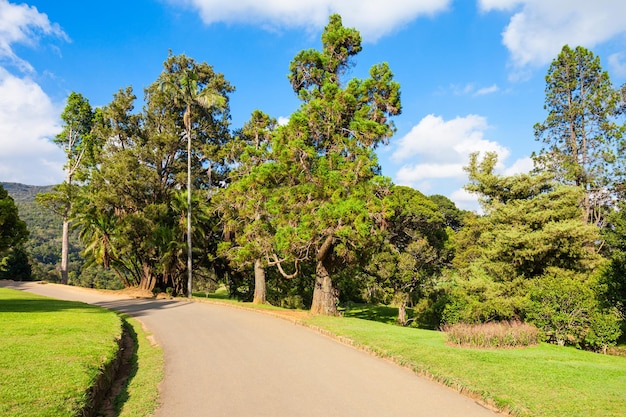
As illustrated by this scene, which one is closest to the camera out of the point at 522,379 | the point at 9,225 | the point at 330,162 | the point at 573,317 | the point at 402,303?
the point at 522,379

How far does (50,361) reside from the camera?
728 centimetres

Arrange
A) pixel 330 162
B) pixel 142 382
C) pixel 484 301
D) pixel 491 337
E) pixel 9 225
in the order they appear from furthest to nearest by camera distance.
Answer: pixel 9 225 < pixel 484 301 < pixel 330 162 < pixel 491 337 < pixel 142 382

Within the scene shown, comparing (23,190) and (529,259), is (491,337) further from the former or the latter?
(23,190)

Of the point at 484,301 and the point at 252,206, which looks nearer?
the point at 484,301

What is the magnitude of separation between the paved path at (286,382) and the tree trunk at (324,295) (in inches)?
195

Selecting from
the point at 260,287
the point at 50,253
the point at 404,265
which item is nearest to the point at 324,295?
the point at 260,287

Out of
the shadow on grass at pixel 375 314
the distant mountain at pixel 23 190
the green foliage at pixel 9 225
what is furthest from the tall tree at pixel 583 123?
the distant mountain at pixel 23 190

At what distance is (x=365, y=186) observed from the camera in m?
15.9

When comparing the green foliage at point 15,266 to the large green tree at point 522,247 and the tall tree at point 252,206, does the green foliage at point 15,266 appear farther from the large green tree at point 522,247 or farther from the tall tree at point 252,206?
the large green tree at point 522,247

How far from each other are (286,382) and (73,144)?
1581 inches

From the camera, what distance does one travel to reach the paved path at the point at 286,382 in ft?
19.0

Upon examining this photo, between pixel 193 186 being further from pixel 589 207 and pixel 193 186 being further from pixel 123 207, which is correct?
pixel 589 207

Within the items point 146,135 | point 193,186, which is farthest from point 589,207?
point 146,135

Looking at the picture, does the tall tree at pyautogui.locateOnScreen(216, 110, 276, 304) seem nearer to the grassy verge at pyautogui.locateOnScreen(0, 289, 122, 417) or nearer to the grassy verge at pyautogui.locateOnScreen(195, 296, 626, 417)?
the grassy verge at pyautogui.locateOnScreen(0, 289, 122, 417)
